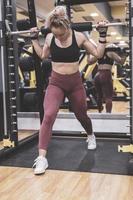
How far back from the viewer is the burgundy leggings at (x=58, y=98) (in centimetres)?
299

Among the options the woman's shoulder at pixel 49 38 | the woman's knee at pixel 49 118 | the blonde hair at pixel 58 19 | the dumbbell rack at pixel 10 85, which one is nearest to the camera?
the blonde hair at pixel 58 19

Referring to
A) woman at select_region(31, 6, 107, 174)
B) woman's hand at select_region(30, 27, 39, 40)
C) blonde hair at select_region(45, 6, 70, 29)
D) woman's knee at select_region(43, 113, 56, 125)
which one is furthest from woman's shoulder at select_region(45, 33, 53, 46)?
woman's knee at select_region(43, 113, 56, 125)

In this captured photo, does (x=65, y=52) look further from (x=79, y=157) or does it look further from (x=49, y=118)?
(x=79, y=157)

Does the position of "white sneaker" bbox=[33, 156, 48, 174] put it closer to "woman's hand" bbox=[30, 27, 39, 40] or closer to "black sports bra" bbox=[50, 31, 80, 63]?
"black sports bra" bbox=[50, 31, 80, 63]

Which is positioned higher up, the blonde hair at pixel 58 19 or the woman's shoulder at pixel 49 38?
the blonde hair at pixel 58 19

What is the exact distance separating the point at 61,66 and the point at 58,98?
1.02ft

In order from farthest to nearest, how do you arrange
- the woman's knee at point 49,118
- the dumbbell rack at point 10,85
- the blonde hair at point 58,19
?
the dumbbell rack at point 10,85 < the woman's knee at point 49,118 < the blonde hair at point 58,19

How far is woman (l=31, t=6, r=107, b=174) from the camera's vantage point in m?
2.94

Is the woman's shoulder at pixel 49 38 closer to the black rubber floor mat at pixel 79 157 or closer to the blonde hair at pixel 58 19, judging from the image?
the blonde hair at pixel 58 19

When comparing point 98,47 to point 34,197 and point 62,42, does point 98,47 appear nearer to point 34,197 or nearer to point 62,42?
point 62,42

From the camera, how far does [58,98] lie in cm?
311

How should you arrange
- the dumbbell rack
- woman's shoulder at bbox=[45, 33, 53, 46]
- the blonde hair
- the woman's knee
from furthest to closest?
the dumbbell rack
woman's shoulder at bbox=[45, 33, 53, 46]
the woman's knee
the blonde hair

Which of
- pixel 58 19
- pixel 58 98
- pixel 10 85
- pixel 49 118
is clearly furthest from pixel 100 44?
pixel 10 85

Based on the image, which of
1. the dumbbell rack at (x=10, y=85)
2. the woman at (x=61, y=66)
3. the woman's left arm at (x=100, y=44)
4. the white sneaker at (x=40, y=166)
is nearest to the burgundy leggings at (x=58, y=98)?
the woman at (x=61, y=66)
